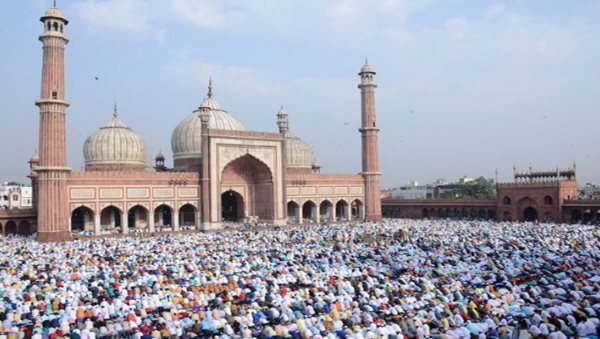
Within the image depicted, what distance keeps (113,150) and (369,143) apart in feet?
58.1

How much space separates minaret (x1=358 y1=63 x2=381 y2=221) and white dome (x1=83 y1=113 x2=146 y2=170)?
15.9 metres

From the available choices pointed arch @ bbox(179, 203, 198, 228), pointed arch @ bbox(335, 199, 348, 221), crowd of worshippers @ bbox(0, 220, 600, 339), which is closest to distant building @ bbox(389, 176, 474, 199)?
pointed arch @ bbox(335, 199, 348, 221)

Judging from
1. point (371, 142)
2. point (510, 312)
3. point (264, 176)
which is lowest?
point (510, 312)

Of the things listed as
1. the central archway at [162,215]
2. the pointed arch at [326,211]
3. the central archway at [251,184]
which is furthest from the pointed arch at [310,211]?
the central archway at [162,215]

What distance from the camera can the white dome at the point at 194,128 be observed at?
34.0 m

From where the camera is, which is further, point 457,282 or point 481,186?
point 481,186

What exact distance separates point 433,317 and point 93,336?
5.97m

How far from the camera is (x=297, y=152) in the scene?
132 ft

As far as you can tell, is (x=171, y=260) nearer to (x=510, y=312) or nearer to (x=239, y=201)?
(x=510, y=312)

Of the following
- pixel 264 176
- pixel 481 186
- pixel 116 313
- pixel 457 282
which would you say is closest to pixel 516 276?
pixel 457 282

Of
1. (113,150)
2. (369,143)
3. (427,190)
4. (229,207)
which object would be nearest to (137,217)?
(113,150)

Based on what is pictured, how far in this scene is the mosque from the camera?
2386 cm

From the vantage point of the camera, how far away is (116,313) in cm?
970

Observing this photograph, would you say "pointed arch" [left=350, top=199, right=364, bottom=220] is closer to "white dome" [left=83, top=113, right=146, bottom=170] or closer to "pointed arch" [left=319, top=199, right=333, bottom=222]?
"pointed arch" [left=319, top=199, right=333, bottom=222]
